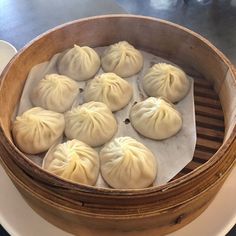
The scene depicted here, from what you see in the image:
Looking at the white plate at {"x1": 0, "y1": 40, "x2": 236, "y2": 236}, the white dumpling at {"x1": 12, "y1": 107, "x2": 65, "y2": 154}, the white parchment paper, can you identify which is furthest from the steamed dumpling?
the white plate at {"x1": 0, "y1": 40, "x2": 236, "y2": 236}

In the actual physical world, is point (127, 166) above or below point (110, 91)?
below

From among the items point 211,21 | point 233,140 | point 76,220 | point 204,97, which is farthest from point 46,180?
point 211,21

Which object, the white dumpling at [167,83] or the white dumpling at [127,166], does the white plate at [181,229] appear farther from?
the white dumpling at [167,83]

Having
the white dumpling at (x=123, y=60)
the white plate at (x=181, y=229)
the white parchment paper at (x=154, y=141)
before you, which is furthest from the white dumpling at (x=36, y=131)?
the white dumpling at (x=123, y=60)

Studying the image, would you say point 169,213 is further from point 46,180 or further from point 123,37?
point 123,37

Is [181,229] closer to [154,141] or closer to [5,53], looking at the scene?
[154,141]

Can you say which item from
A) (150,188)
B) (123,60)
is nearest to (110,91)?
(123,60)

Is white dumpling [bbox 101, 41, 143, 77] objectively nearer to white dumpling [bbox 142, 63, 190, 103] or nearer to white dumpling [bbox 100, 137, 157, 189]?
white dumpling [bbox 142, 63, 190, 103]
